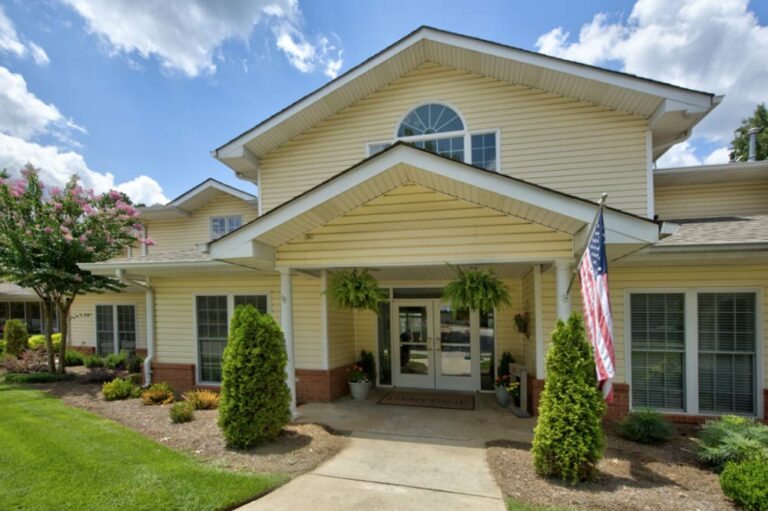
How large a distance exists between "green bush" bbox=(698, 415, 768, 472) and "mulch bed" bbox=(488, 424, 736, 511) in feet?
0.70

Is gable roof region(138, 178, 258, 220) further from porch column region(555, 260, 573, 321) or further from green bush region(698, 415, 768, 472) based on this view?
green bush region(698, 415, 768, 472)

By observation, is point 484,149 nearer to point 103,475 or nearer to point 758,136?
A: point 103,475

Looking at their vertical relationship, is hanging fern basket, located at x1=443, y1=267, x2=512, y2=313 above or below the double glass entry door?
above

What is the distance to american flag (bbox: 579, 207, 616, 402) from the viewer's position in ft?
12.0

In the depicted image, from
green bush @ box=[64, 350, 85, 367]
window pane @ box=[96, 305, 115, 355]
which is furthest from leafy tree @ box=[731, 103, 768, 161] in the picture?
green bush @ box=[64, 350, 85, 367]

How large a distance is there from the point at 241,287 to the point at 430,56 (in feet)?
22.2

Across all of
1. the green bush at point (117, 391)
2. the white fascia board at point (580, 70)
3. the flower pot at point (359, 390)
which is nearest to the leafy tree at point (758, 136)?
the white fascia board at point (580, 70)

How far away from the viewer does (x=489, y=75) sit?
7.68m

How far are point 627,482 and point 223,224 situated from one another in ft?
44.1

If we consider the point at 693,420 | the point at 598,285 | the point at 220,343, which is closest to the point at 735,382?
the point at 693,420

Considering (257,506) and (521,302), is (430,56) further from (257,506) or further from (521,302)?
(257,506)

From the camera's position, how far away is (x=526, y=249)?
5457 millimetres

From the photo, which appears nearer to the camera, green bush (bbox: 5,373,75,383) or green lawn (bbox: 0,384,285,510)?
green lawn (bbox: 0,384,285,510)

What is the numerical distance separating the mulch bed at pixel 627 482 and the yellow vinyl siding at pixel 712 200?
5.12 metres
